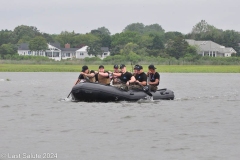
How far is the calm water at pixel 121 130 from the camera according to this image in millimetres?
16891

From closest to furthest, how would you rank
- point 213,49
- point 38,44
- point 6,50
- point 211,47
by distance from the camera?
point 6,50
point 38,44
point 211,47
point 213,49

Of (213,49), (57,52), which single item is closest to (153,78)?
(213,49)

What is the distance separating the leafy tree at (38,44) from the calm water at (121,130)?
105 meters

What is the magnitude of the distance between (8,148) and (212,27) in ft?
580

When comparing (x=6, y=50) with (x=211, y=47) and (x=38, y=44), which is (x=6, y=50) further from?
(x=211, y=47)

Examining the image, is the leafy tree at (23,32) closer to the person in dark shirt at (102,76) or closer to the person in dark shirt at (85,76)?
the person in dark shirt at (102,76)

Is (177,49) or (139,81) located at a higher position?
(177,49)

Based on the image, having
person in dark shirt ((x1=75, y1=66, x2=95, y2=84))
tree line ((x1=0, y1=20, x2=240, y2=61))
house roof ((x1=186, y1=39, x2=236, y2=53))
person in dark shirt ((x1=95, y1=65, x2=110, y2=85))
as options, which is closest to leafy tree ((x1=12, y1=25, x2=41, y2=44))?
tree line ((x1=0, y1=20, x2=240, y2=61))

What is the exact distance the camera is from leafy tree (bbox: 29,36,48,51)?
5276 inches

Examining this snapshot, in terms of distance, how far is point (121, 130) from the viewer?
20.5 metres

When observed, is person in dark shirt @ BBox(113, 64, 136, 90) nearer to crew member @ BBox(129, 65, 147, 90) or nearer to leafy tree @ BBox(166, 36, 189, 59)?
crew member @ BBox(129, 65, 147, 90)

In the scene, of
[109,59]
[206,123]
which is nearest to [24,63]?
[109,59]

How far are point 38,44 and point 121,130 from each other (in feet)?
379

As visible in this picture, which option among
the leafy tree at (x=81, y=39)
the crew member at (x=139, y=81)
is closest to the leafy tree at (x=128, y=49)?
the leafy tree at (x=81, y=39)
